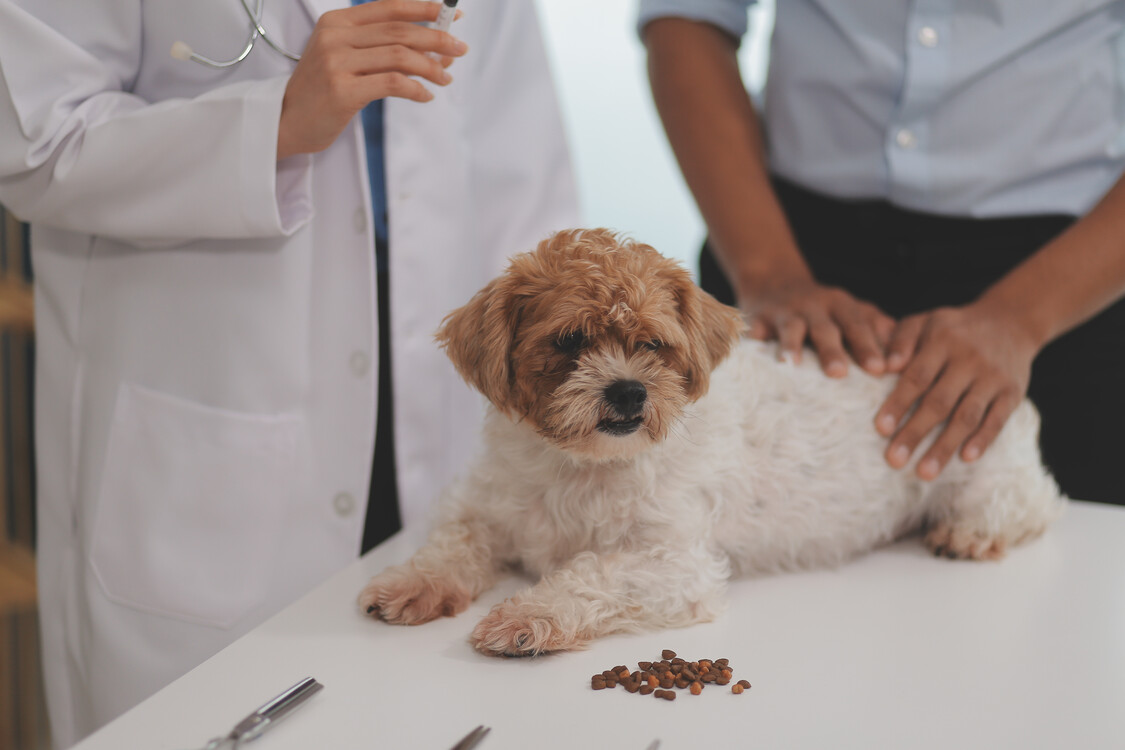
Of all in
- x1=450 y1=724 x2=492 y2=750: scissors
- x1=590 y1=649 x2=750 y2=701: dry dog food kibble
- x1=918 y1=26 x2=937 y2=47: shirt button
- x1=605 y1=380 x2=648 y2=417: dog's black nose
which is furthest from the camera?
x1=918 y1=26 x2=937 y2=47: shirt button

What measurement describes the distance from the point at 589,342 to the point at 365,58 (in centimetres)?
54

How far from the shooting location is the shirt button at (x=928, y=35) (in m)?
1.70

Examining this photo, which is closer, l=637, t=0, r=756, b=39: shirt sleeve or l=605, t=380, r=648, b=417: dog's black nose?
l=605, t=380, r=648, b=417: dog's black nose

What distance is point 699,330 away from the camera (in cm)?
131

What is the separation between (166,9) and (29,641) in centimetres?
210

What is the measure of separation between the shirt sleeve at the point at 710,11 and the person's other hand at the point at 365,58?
1.01m

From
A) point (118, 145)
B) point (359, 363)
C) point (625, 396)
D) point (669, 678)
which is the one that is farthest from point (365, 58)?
point (669, 678)

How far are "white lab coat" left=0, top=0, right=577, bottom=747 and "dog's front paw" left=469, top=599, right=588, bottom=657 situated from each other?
52 cm

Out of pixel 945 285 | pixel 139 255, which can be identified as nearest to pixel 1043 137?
pixel 945 285

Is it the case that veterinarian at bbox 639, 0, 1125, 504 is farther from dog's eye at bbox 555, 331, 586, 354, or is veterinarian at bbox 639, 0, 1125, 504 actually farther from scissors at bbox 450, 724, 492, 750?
scissors at bbox 450, 724, 492, 750

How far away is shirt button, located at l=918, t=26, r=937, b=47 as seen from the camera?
170cm

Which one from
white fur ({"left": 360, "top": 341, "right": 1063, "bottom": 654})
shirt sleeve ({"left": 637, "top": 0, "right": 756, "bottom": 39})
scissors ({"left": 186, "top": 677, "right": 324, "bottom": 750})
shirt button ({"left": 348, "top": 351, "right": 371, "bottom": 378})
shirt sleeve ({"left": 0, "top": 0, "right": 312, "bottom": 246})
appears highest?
shirt sleeve ({"left": 637, "top": 0, "right": 756, "bottom": 39})

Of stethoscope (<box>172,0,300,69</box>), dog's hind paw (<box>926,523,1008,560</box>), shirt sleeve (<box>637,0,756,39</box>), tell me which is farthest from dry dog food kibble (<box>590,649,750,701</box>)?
shirt sleeve (<box>637,0,756,39</box>)

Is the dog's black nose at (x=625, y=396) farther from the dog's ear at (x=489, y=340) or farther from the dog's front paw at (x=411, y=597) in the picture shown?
the dog's front paw at (x=411, y=597)
